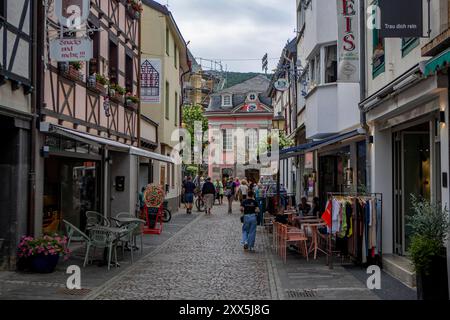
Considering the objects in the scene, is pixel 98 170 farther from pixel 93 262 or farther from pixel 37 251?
pixel 37 251

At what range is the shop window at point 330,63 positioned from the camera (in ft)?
55.8

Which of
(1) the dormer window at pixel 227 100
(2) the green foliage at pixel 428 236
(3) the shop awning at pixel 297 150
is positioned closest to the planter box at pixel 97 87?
(3) the shop awning at pixel 297 150

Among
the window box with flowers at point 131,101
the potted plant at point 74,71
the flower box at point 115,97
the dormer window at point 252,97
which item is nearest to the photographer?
the potted plant at point 74,71

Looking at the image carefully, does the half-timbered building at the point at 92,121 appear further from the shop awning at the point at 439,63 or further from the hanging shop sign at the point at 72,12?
the shop awning at the point at 439,63

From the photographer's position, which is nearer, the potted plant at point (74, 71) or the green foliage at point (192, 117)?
the potted plant at point (74, 71)

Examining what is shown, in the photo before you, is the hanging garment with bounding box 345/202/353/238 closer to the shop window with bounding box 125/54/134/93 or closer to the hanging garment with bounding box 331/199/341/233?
the hanging garment with bounding box 331/199/341/233

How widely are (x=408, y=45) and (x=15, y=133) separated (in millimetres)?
6844

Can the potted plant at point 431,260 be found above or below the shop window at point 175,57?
below

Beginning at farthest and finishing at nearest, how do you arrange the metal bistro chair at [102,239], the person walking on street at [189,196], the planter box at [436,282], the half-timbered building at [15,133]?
the person walking on street at [189,196]
the metal bistro chair at [102,239]
the half-timbered building at [15,133]
the planter box at [436,282]

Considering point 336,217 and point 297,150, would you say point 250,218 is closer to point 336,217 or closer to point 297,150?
point 336,217

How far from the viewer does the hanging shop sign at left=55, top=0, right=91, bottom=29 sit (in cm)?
1142

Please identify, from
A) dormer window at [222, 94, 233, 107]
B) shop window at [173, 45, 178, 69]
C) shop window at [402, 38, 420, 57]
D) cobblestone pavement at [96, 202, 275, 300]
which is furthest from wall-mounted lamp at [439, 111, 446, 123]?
dormer window at [222, 94, 233, 107]

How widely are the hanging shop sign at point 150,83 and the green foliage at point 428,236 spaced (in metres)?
15.1

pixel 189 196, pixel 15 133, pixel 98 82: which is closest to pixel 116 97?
pixel 98 82
